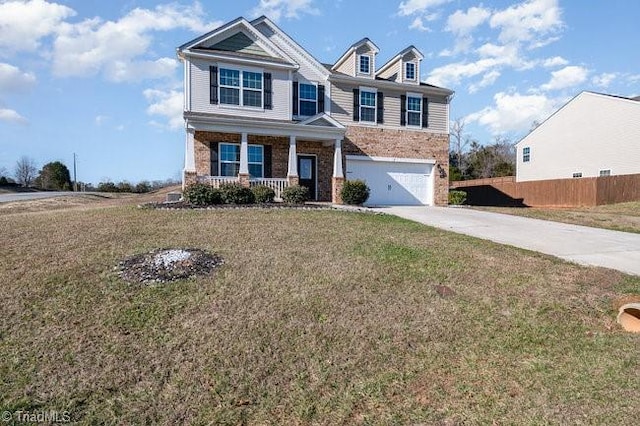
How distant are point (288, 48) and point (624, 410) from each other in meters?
18.5

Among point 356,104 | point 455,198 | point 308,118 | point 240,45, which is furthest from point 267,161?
point 455,198

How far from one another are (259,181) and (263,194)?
5.47 ft

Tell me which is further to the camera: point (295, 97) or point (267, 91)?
point (295, 97)

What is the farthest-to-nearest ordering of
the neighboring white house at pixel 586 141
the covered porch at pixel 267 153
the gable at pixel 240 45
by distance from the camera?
1. the neighboring white house at pixel 586 141
2. the gable at pixel 240 45
3. the covered porch at pixel 267 153

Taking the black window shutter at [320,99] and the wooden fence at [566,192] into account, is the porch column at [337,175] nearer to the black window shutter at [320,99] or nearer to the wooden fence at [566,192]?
the black window shutter at [320,99]

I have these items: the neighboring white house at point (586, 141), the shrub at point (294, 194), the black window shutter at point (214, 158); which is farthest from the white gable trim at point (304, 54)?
the neighboring white house at point (586, 141)

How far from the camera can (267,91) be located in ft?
58.4

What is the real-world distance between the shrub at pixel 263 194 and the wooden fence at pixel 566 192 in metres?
16.6

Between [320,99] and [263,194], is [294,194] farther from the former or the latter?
[320,99]

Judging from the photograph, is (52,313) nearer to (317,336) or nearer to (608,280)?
(317,336)

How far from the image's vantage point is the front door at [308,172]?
18.9m

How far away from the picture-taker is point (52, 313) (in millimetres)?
5430

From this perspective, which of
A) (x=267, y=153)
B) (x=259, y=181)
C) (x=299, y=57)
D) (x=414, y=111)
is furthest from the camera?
(x=414, y=111)

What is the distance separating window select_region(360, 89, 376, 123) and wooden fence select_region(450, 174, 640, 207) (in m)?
11.6
